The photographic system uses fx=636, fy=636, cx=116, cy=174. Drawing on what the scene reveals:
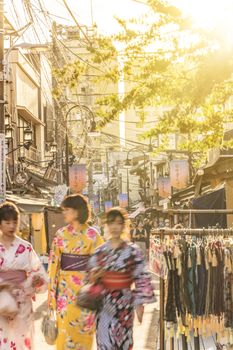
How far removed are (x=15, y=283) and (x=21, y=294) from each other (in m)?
0.14

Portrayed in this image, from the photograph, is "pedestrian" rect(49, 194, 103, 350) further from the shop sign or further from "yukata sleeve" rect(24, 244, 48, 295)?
the shop sign

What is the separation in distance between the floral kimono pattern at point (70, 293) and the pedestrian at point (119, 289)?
2.50 feet

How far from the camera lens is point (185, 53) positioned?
7977 mm

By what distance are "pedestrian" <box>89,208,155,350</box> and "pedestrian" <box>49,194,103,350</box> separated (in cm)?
79

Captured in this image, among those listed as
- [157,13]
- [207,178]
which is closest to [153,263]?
[157,13]

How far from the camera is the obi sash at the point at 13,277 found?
6.53 meters

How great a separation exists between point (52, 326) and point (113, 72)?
428 cm

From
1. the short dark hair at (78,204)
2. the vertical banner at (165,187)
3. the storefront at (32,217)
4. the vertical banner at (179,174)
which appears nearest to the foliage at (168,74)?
the short dark hair at (78,204)

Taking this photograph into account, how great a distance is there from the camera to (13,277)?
6598 mm

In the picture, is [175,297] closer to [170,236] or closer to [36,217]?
[170,236]

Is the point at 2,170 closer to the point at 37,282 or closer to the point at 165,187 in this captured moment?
the point at 37,282

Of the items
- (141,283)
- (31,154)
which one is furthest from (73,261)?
(31,154)

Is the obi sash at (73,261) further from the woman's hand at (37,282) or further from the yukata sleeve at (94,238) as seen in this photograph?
the woman's hand at (37,282)

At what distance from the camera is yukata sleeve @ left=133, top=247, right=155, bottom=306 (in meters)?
6.03
